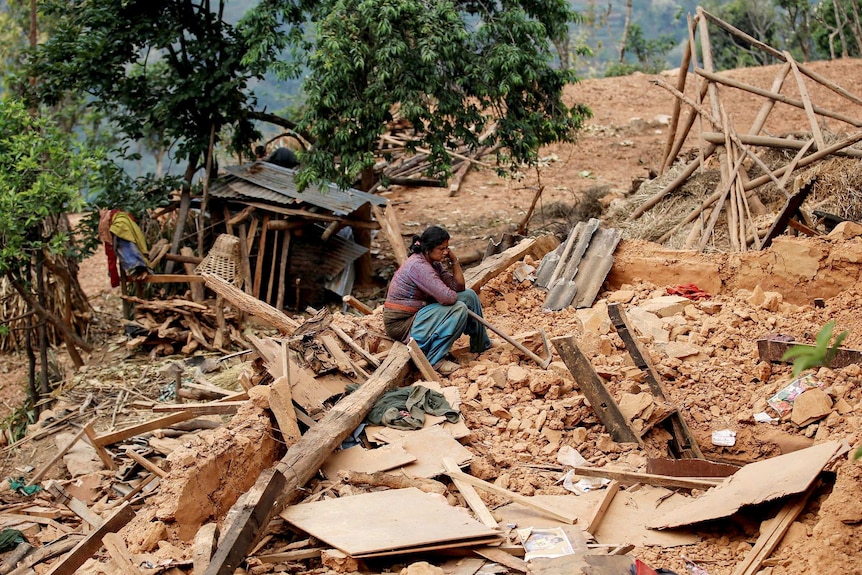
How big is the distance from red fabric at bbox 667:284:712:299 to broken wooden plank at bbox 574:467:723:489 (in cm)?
341

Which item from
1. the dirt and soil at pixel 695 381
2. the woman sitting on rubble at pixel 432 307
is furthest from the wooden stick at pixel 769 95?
the woman sitting on rubble at pixel 432 307

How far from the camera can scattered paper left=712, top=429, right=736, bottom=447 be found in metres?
5.79

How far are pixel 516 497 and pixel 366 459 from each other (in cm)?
109

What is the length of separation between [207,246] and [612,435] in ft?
30.5

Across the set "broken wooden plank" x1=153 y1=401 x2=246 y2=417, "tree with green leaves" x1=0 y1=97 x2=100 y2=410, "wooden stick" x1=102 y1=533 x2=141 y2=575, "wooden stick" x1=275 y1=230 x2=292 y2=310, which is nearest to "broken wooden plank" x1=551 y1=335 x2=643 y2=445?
"broken wooden plank" x1=153 y1=401 x2=246 y2=417

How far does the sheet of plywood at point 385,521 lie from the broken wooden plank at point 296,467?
0.24 metres

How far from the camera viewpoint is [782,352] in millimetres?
6113

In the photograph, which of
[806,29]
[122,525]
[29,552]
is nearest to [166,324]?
[29,552]

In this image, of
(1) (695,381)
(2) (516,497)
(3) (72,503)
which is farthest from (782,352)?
(3) (72,503)

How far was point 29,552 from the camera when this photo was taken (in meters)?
5.96

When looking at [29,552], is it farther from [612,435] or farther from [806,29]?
[806,29]

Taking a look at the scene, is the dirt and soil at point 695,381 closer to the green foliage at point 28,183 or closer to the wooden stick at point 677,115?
the wooden stick at point 677,115

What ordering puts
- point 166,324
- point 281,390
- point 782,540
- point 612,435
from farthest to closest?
point 166,324 < point 612,435 < point 281,390 < point 782,540

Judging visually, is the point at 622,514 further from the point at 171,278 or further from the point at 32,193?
the point at 171,278
